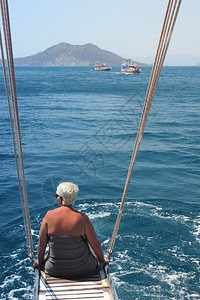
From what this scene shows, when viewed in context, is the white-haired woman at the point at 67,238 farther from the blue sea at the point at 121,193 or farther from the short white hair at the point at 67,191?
the blue sea at the point at 121,193

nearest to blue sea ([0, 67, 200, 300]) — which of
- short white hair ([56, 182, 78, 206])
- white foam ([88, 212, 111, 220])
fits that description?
white foam ([88, 212, 111, 220])

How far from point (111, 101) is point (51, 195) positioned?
2878cm

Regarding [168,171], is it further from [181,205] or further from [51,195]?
[51,195]

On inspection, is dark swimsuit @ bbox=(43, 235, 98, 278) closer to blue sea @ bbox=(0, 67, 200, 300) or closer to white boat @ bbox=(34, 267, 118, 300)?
white boat @ bbox=(34, 267, 118, 300)

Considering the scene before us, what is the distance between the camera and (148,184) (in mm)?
12922

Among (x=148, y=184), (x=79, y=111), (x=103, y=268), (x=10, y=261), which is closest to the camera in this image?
(x=103, y=268)

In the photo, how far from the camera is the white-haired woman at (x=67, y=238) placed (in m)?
3.71

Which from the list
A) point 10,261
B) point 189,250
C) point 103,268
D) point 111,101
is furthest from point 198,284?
point 111,101

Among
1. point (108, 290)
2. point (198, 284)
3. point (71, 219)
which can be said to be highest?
point (71, 219)

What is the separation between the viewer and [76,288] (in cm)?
379

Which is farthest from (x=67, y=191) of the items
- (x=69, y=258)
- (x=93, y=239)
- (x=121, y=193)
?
(x=121, y=193)

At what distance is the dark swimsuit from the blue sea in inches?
123

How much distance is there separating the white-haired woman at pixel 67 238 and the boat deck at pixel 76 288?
0.27ft

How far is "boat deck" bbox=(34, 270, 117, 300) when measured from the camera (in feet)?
12.1
